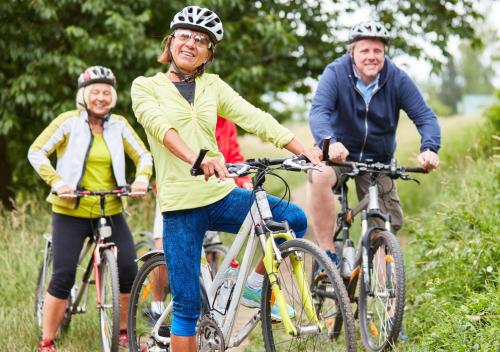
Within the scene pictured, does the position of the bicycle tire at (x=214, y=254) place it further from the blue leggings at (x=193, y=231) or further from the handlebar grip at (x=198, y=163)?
the handlebar grip at (x=198, y=163)

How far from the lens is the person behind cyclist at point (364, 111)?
558 cm

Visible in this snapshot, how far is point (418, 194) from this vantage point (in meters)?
11.6

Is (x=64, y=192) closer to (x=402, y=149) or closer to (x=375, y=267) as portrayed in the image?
(x=375, y=267)

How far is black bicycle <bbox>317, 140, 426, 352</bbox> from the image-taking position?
4.96 m

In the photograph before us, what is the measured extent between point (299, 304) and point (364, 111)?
2.05 metres

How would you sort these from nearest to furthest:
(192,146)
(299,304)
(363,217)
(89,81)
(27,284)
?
(299,304)
(192,146)
(363,217)
(89,81)
(27,284)

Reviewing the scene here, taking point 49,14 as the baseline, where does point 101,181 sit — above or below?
below

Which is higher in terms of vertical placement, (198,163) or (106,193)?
(198,163)

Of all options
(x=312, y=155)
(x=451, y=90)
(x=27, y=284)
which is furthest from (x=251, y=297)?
(x=451, y=90)

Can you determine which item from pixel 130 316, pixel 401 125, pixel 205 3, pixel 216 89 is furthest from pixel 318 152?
pixel 401 125

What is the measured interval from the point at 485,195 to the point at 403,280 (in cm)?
285

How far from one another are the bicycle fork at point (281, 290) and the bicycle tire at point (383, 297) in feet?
3.40

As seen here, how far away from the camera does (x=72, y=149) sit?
18.7ft

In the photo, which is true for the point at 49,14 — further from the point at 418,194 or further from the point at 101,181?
the point at 418,194
